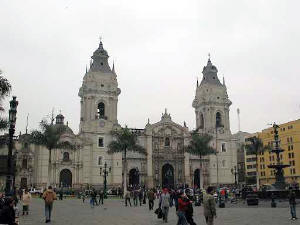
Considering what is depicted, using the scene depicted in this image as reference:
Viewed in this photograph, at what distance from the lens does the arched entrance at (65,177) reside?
2606 inches

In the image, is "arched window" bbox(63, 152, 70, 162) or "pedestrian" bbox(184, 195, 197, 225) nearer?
"pedestrian" bbox(184, 195, 197, 225)

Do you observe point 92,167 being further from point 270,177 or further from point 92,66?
point 270,177

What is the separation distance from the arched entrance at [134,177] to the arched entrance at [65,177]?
11.6m

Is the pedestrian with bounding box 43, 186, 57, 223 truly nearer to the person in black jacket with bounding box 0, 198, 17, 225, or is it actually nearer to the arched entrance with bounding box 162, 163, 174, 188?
the person in black jacket with bounding box 0, 198, 17, 225

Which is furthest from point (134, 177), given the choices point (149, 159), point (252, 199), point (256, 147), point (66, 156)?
point (252, 199)

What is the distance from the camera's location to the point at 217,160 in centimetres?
7919

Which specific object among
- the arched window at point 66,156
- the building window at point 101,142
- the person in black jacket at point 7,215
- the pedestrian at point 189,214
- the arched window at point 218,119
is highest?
the arched window at point 218,119

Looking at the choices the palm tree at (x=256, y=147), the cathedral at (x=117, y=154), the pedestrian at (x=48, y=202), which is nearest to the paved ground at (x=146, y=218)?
the pedestrian at (x=48, y=202)

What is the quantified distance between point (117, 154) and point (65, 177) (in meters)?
10.1

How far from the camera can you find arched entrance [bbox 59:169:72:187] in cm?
6620

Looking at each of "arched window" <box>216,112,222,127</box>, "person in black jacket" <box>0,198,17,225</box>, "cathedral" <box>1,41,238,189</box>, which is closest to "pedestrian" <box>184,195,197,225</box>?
"person in black jacket" <box>0,198,17,225</box>

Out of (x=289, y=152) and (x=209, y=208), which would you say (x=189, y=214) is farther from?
(x=289, y=152)

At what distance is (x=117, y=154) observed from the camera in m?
70.1

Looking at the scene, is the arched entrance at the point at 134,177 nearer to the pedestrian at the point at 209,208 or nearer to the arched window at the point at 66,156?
the arched window at the point at 66,156
